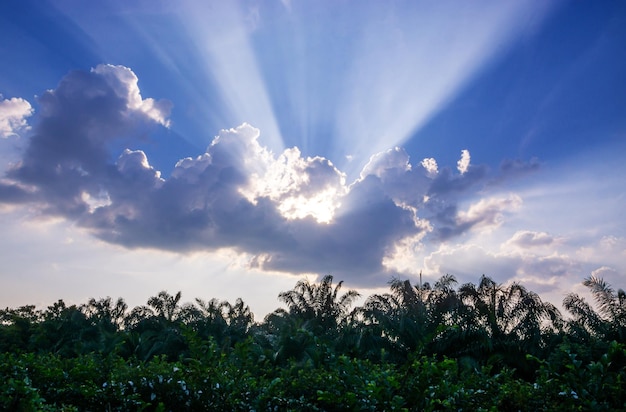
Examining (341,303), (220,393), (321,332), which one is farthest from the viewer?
(341,303)

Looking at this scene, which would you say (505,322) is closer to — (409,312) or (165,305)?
(409,312)

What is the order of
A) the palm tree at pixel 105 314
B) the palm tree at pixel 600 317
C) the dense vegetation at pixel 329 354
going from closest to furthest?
the dense vegetation at pixel 329 354 < the palm tree at pixel 600 317 < the palm tree at pixel 105 314

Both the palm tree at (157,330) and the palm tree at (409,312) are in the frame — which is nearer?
the palm tree at (409,312)

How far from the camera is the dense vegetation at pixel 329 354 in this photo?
18.7ft

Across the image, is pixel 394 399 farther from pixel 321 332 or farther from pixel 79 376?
pixel 321 332

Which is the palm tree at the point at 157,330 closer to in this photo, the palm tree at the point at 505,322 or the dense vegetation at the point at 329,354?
the dense vegetation at the point at 329,354

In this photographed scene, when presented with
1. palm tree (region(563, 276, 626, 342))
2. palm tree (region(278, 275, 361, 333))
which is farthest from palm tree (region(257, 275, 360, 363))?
palm tree (region(563, 276, 626, 342))

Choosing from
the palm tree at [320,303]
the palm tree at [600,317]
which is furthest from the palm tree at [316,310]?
the palm tree at [600,317]

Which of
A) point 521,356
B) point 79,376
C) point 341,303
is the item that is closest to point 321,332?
point 341,303

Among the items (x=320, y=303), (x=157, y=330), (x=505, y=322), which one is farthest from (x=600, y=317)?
(x=157, y=330)

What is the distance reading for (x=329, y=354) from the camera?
324 inches

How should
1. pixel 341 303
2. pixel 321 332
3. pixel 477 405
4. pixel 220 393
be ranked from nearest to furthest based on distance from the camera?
1. pixel 477 405
2. pixel 220 393
3. pixel 321 332
4. pixel 341 303

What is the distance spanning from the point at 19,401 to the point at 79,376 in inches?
64.2

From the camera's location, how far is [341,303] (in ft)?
79.2
